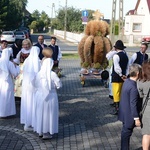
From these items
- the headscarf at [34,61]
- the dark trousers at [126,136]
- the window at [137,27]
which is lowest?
the dark trousers at [126,136]

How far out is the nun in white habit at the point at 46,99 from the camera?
6.66 meters

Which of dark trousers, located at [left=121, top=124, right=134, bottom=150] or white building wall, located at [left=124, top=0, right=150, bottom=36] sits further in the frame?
white building wall, located at [left=124, top=0, right=150, bottom=36]

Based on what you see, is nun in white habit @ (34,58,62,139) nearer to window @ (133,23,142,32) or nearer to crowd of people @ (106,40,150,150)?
crowd of people @ (106,40,150,150)

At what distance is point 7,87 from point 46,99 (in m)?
2.03

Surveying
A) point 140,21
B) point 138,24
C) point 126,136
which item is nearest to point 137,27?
point 138,24

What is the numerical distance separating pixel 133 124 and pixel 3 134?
2838mm

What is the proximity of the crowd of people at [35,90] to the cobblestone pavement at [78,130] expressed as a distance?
24cm

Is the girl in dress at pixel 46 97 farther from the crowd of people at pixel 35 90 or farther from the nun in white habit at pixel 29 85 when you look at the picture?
the nun in white habit at pixel 29 85

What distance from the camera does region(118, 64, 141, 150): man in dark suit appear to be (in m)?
5.65

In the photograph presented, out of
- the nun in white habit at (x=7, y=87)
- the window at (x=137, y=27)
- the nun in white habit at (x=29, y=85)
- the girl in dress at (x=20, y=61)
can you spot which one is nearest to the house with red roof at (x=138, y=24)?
the window at (x=137, y=27)

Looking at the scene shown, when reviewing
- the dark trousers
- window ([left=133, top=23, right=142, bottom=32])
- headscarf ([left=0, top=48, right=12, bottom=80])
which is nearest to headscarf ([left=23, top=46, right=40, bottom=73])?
headscarf ([left=0, top=48, right=12, bottom=80])

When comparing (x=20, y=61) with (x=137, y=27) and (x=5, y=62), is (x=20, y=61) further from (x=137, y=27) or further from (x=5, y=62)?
(x=137, y=27)

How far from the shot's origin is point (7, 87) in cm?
847

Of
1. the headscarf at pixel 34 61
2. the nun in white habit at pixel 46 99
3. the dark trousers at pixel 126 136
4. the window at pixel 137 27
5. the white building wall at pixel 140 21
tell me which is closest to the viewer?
the dark trousers at pixel 126 136
